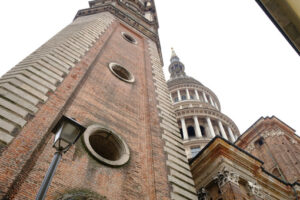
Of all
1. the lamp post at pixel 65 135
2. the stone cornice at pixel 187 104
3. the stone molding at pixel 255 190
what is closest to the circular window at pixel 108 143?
the lamp post at pixel 65 135

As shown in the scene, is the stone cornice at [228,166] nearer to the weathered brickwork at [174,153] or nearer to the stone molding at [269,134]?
the weathered brickwork at [174,153]

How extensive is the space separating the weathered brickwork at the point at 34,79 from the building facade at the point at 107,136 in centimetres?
3

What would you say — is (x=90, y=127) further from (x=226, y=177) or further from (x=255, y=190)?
(x=255, y=190)

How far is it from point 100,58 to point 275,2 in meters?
9.01

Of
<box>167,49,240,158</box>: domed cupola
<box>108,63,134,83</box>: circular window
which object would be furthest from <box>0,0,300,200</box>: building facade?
<box>167,49,240,158</box>: domed cupola

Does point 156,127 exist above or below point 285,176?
below

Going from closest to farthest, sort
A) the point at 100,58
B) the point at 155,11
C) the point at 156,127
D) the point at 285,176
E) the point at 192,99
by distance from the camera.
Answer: the point at 156,127 < the point at 100,58 < the point at 285,176 < the point at 155,11 < the point at 192,99

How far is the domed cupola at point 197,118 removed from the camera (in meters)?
29.7

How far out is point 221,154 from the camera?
1052 cm

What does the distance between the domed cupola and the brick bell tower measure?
17548mm

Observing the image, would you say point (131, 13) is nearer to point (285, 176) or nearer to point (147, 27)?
point (147, 27)

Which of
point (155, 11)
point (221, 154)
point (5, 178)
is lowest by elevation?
point (5, 178)

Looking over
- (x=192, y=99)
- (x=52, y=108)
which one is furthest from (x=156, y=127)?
(x=192, y=99)

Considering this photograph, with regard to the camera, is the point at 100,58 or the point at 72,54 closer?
the point at 72,54
